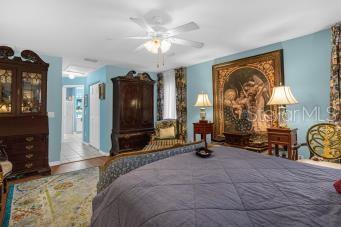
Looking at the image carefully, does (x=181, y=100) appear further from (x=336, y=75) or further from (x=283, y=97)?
(x=336, y=75)

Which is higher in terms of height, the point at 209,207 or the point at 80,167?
the point at 209,207

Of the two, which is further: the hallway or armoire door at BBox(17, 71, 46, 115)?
the hallway

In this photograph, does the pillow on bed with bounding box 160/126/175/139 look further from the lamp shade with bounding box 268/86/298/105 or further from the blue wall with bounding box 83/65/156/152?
the lamp shade with bounding box 268/86/298/105

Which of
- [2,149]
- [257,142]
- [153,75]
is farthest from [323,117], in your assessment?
[2,149]

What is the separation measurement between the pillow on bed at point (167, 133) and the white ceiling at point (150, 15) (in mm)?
1867

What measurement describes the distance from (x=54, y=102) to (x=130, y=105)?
1.70m

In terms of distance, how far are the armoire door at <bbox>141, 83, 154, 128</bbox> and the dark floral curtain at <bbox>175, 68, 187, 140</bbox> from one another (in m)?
0.76

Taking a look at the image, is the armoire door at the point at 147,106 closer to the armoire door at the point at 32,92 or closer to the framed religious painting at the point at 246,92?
the framed religious painting at the point at 246,92

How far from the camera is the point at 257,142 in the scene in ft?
11.7

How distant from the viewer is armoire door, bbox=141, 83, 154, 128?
5.12m

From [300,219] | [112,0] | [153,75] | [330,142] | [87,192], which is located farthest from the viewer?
[153,75]

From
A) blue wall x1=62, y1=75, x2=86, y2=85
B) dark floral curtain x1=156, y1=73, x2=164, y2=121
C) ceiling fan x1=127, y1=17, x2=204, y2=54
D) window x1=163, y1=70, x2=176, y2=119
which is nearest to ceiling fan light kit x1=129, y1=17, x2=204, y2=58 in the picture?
ceiling fan x1=127, y1=17, x2=204, y2=54

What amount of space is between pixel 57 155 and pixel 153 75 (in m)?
3.45

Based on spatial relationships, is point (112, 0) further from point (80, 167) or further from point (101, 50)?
point (80, 167)
